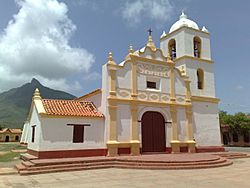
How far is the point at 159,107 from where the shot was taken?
1819cm

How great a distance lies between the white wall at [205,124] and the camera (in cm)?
2000

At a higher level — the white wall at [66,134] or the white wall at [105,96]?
the white wall at [105,96]

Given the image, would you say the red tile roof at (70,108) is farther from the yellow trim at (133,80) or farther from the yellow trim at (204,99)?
the yellow trim at (204,99)

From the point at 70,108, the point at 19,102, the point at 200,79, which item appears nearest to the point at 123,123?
the point at 70,108

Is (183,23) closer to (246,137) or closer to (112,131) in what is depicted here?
(112,131)

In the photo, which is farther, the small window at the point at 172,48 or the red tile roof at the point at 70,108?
the small window at the point at 172,48

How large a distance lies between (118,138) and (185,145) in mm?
5684

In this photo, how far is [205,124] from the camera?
20594mm

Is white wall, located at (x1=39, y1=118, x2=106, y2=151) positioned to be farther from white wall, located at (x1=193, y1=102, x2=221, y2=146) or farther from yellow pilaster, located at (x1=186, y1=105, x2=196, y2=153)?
white wall, located at (x1=193, y1=102, x2=221, y2=146)

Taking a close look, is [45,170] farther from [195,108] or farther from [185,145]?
[195,108]

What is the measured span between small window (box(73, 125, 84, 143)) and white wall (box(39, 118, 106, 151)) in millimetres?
202

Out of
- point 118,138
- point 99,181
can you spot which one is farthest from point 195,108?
point 99,181

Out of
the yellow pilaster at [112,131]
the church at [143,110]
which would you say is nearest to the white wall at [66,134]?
the church at [143,110]

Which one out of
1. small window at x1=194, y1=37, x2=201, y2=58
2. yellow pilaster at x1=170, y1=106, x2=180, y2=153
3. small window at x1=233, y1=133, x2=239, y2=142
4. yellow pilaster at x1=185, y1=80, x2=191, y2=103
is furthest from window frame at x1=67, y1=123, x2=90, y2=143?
small window at x1=233, y1=133, x2=239, y2=142
